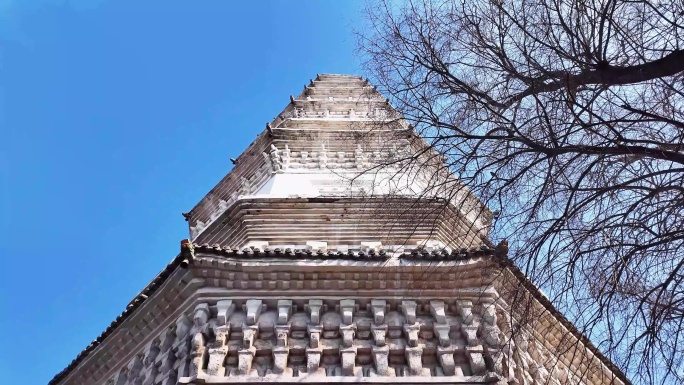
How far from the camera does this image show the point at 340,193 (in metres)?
9.99

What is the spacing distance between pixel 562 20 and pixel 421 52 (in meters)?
1.36

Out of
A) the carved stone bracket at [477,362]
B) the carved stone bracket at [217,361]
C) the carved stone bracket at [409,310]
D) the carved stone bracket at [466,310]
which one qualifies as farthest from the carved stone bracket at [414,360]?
the carved stone bracket at [217,361]

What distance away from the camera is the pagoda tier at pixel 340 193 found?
Answer: 6.97 m

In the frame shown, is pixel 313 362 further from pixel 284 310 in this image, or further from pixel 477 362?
pixel 477 362

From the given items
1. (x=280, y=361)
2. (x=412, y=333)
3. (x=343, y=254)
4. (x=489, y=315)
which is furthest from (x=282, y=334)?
(x=489, y=315)

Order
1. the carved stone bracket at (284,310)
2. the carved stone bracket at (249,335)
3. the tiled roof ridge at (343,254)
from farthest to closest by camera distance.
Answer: the tiled roof ridge at (343,254) → the carved stone bracket at (284,310) → the carved stone bracket at (249,335)

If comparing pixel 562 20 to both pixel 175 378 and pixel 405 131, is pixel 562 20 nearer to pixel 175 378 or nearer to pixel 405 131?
pixel 405 131

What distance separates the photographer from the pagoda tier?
6.97 metres

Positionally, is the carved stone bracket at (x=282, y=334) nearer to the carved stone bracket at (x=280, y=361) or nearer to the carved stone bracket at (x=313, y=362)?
the carved stone bracket at (x=280, y=361)

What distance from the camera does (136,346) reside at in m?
7.21

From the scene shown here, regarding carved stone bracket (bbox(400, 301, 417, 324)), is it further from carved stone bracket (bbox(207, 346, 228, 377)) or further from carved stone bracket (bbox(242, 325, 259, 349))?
carved stone bracket (bbox(207, 346, 228, 377))

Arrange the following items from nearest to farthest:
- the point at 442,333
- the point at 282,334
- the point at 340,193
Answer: the point at 282,334, the point at 442,333, the point at 340,193

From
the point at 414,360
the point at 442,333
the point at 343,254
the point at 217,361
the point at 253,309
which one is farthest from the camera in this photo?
the point at 343,254

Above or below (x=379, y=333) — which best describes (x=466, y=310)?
above
